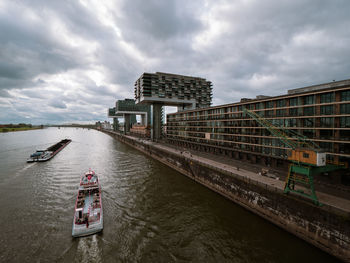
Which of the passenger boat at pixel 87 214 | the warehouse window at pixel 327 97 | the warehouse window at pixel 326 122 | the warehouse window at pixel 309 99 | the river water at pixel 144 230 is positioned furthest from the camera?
the warehouse window at pixel 309 99

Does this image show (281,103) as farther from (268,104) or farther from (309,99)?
(309,99)

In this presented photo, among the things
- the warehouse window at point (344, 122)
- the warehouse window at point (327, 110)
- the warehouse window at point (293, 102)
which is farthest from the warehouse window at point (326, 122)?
the warehouse window at point (293, 102)

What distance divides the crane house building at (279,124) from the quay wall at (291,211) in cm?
1061

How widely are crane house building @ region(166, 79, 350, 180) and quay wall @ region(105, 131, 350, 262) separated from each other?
10605mm

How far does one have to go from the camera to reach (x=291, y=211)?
1906 cm

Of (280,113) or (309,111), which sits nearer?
(309,111)

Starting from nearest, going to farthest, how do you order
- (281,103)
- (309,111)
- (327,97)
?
1. (327,97)
2. (309,111)
3. (281,103)

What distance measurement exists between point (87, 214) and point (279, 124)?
39046 mm

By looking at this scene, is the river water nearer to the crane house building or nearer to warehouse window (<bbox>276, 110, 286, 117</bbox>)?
the crane house building

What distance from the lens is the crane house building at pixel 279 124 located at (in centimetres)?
2414

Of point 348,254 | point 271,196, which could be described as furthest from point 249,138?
point 348,254

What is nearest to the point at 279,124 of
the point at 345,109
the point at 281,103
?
the point at 281,103

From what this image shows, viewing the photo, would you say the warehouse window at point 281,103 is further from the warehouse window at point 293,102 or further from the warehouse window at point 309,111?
the warehouse window at point 309,111

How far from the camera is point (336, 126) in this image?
958 inches
